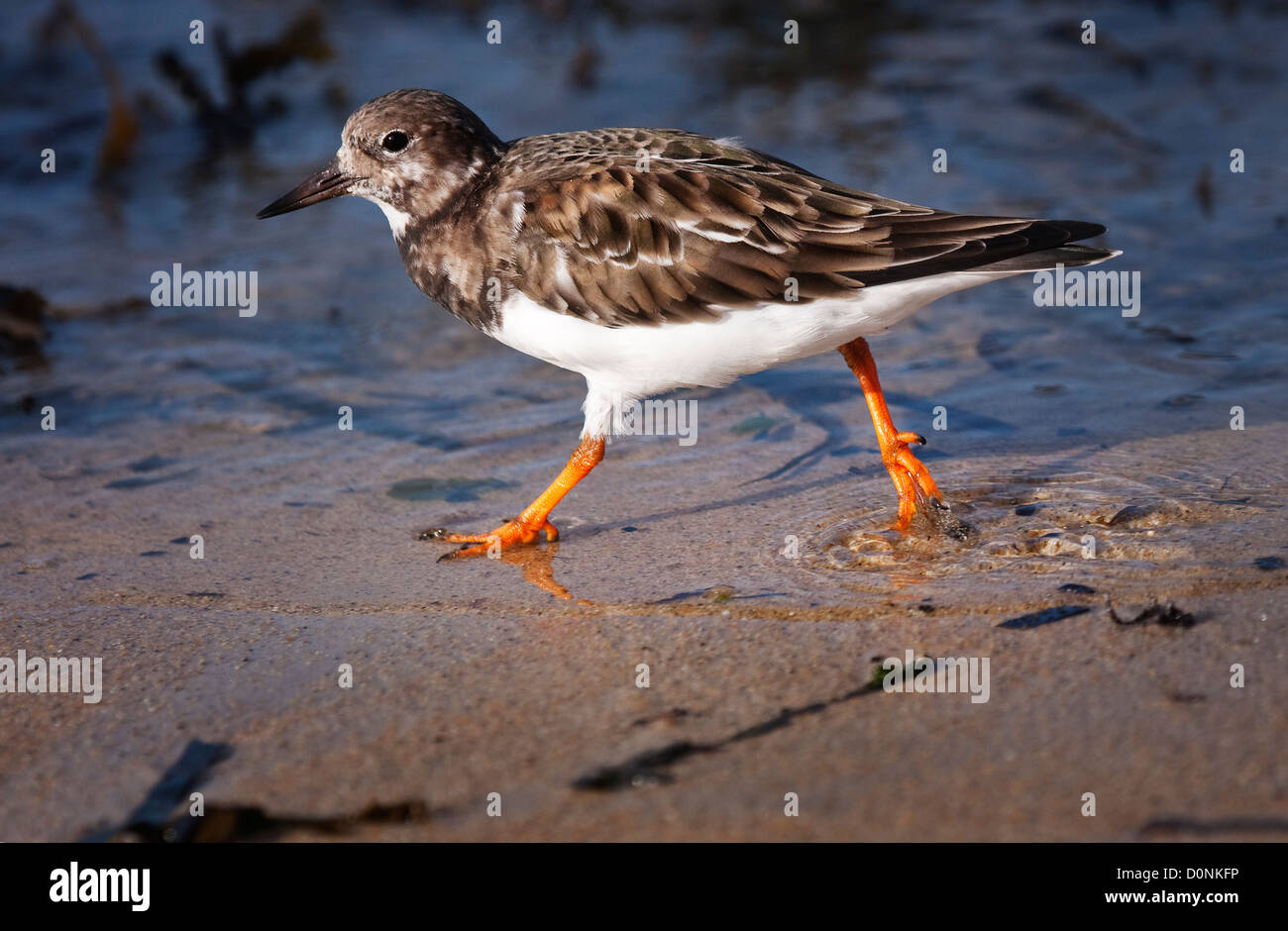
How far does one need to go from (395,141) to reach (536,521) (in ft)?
5.18

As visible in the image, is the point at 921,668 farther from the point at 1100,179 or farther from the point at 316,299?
the point at 1100,179

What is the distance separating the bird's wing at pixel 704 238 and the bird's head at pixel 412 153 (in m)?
0.47

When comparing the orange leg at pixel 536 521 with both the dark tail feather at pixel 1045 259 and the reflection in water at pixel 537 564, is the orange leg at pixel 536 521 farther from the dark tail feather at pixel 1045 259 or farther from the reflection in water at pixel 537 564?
the dark tail feather at pixel 1045 259

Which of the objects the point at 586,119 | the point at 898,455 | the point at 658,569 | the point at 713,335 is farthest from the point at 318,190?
the point at 586,119

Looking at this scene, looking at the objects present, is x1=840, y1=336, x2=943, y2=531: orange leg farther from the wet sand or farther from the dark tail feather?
the dark tail feather

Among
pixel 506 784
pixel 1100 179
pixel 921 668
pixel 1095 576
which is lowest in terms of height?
pixel 506 784

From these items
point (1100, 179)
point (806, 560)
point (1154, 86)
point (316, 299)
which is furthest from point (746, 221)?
point (1154, 86)

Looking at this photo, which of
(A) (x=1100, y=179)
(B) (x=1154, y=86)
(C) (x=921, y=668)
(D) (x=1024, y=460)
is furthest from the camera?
(B) (x=1154, y=86)

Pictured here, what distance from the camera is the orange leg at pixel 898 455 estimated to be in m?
4.60

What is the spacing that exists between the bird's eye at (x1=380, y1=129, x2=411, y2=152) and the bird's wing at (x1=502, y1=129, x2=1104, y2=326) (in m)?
0.68

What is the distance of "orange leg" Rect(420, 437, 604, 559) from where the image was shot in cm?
475

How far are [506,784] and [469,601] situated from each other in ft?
→ 3.89

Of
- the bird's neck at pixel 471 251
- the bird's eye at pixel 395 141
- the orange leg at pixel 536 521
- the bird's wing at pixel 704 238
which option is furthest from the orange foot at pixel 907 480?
the bird's eye at pixel 395 141
